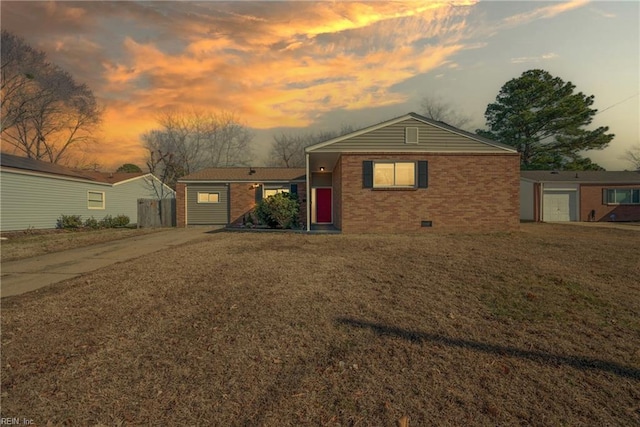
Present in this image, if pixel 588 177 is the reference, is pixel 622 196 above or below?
below

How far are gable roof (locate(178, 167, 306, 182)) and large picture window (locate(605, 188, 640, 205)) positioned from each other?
2328 cm

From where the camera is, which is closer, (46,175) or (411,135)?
(411,135)

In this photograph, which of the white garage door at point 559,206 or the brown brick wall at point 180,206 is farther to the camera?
the white garage door at point 559,206

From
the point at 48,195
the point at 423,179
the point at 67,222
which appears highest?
the point at 423,179

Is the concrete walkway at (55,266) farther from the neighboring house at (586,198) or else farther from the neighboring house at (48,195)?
the neighboring house at (586,198)

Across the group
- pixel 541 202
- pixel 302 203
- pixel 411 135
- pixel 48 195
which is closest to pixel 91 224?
pixel 48 195

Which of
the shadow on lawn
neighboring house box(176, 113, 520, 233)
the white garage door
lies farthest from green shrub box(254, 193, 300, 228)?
the white garage door

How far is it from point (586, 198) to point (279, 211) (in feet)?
77.9

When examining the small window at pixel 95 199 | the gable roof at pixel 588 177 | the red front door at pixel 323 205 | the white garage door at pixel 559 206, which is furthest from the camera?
the white garage door at pixel 559 206

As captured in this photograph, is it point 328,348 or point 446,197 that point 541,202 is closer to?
point 446,197

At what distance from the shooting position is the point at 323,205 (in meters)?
20.8

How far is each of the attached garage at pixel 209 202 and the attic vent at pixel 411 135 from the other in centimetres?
1340

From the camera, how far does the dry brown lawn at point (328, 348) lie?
2.77m

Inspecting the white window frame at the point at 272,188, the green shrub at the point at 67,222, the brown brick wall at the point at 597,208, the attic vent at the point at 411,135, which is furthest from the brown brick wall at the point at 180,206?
the brown brick wall at the point at 597,208
